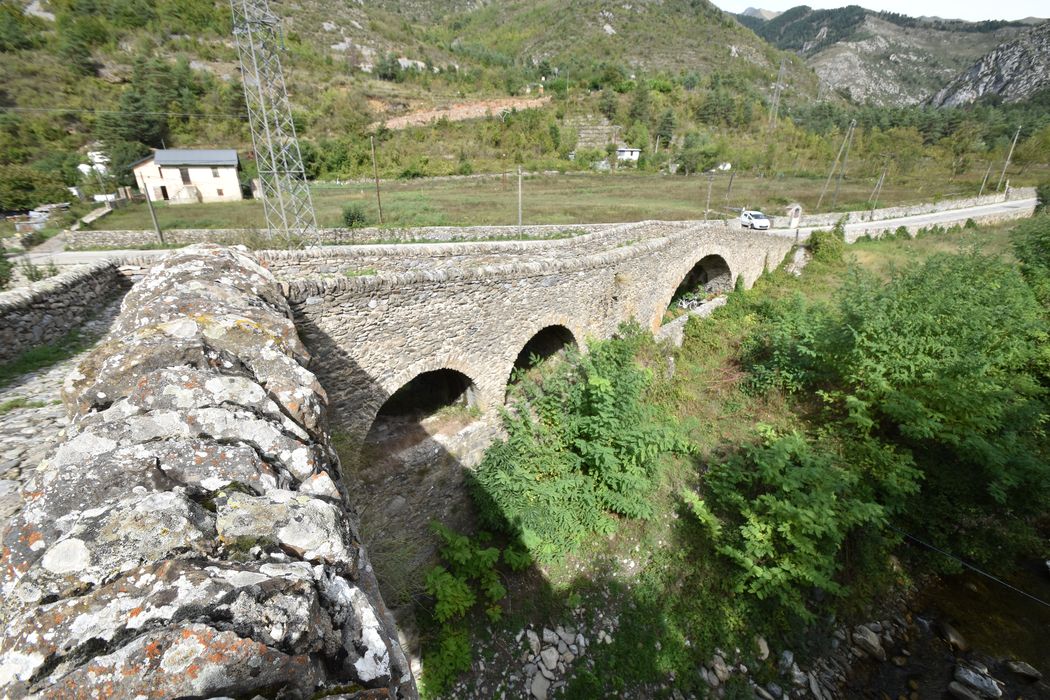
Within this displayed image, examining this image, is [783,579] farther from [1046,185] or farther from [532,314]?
[1046,185]

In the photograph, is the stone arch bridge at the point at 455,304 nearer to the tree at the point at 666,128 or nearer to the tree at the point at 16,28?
the tree at the point at 666,128

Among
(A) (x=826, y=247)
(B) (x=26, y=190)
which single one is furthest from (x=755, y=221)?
(B) (x=26, y=190)

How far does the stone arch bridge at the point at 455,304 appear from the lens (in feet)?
21.1

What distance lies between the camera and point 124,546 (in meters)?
1.59

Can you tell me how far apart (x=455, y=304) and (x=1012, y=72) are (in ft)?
471

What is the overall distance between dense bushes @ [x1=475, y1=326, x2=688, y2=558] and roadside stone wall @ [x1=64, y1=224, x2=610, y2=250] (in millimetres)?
11752

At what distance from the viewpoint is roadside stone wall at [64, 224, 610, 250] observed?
17625 millimetres

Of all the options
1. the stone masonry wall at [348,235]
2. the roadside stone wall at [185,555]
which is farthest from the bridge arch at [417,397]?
the stone masonry wall at [348,235]

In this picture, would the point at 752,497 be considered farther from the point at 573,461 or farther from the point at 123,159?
the point at 123,159

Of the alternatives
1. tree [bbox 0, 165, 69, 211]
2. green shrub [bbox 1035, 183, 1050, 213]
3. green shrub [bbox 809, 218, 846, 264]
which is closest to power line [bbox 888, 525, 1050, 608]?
green shrub [bbox 809, 218, 846, 264]

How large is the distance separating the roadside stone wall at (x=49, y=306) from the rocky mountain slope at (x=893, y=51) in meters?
153

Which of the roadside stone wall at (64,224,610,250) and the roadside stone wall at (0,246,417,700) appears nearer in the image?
the roadside stone wall at (0,246,417,700)

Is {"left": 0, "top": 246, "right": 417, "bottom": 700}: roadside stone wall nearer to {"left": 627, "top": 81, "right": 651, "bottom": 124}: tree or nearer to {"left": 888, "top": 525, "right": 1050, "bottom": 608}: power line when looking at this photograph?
{"left": 888, "top": 525, "right": 1050, "bottom": 608}: power line

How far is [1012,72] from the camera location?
90.4 metres
